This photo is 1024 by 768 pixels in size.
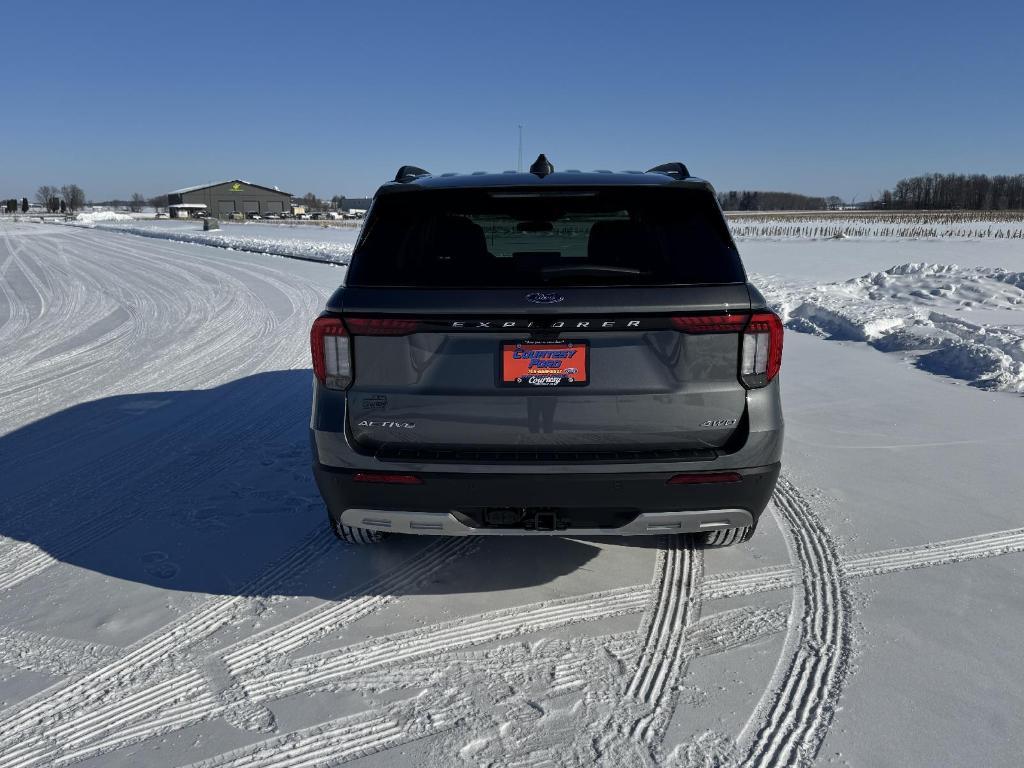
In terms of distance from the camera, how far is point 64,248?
95.4 feet

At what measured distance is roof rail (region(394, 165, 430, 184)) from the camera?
3491 mm

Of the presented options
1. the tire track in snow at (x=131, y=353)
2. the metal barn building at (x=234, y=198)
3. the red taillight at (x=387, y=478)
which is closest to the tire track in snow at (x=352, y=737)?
the red taillight at (x=387, y=478)


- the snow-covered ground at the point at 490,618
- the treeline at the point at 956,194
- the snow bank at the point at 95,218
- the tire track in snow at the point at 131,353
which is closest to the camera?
the snow-covered ground at the point at 490,618

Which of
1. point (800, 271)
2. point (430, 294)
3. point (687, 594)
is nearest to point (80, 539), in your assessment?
point (430, 294)

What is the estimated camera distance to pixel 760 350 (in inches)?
112

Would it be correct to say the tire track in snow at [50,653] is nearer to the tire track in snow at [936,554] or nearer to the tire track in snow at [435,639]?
the tire track in snow at [435,639]

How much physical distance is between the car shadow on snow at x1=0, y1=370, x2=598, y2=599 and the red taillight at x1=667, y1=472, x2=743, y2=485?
95 centimetres

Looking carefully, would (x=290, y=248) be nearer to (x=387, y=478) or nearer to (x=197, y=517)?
(x=197, y=517)

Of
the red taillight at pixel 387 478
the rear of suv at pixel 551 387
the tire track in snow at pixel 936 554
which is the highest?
the rear of suv at pixel 551 387

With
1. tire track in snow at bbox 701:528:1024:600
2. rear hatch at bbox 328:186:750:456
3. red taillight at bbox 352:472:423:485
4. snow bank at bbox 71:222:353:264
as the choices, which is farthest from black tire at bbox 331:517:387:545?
snow bank at bbox 71:222:353:264

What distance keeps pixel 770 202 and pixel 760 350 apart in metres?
141

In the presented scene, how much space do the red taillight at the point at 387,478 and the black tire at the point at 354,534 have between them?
0.43 metres

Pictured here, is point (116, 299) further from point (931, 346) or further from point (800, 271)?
point (800, 271)

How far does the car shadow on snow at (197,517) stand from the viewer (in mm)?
3504
